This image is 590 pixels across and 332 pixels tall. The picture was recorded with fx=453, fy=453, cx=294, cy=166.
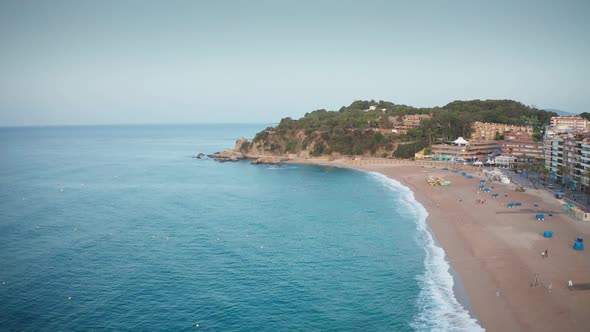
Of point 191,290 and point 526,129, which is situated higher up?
point 526,129

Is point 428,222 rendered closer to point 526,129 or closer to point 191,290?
point 191,290

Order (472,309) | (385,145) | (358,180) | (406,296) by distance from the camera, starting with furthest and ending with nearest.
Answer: (385,145) < (358,180) < (406,296) < (472,309)

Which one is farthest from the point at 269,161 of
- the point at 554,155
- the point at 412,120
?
the point at 554,155

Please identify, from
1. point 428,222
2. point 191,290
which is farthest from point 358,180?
point 191,290

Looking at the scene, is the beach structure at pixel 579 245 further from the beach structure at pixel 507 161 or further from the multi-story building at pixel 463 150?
the multi-story building at pixel 463 150

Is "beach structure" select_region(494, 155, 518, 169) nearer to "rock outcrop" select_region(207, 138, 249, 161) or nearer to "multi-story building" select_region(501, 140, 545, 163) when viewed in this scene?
"multi-story building" select_region(501, 140, 545, 163)

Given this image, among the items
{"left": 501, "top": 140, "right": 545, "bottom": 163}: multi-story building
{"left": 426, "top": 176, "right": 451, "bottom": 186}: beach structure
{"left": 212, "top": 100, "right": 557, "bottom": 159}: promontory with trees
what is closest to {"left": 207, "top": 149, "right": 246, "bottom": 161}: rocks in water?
{"left": 212, "top": 100, "right": 557, "bottom": 159}: promontory with trees
